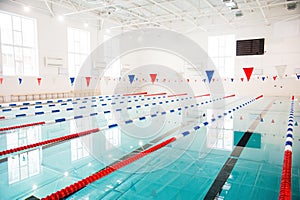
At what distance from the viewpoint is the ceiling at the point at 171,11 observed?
11391mm

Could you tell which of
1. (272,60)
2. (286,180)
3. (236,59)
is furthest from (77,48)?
(286,180)

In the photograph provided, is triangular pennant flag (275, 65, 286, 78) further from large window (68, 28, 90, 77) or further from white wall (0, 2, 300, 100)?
large window (68, 28, 90, 77)

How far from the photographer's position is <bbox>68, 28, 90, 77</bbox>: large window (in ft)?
42.9

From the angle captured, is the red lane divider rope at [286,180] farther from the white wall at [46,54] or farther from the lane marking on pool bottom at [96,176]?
the white wall at [46,54]

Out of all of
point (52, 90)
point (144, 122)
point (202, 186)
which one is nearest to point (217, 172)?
point (202, 186)

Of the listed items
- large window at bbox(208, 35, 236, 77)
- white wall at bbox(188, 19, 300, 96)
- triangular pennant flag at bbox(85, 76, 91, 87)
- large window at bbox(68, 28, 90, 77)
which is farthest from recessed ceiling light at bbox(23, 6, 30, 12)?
white wall at bbox(188, 19, 300, 96)

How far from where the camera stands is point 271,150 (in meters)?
3.50

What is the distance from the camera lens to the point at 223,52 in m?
15.5

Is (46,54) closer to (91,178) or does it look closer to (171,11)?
(171,11)

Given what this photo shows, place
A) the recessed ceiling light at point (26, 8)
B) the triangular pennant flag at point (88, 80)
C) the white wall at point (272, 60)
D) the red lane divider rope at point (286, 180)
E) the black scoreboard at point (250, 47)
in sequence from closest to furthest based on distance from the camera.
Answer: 1. the red lane divider rope at point (286, 180)
2. the recessed ceiling light at point (26, 8)
3. the white wall at point (272, 60)
4. the triangular pennant flag at point (88, 80)
5. the black scoreboard at point (250, 47)

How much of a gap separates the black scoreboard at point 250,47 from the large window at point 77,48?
975cm

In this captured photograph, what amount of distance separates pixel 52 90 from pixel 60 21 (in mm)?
3750

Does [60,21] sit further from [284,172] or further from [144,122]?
[284,172]

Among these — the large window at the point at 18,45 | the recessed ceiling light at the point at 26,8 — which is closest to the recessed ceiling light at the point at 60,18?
the large window at the point at 18,45
